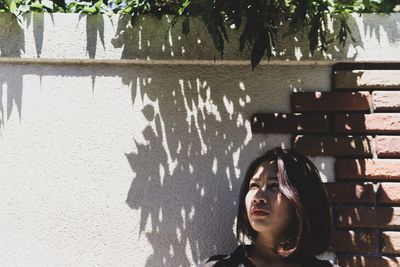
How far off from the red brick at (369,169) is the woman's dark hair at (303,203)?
0.89 ft

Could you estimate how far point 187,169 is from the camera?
2.66m

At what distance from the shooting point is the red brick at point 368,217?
255 cm

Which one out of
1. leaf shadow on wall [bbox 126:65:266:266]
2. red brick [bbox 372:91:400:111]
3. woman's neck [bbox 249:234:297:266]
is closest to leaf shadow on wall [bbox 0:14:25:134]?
leaf shadow on wall [bbox 126:65:266:266]

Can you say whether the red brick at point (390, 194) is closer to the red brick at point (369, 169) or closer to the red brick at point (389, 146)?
the red brick at point (369, 169)

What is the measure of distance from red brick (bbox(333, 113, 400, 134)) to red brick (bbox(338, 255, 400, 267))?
640 mm

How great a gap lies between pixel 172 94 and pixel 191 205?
60cm

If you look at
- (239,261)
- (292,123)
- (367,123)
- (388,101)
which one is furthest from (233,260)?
(388,101)

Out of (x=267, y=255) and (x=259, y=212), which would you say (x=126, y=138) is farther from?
(x=267, y=255)

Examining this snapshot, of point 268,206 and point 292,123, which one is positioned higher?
point 292,123

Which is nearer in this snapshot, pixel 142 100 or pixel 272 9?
pixel 272 9

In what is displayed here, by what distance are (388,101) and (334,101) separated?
0.28 m

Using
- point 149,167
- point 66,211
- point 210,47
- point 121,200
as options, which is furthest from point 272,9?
point 66,211

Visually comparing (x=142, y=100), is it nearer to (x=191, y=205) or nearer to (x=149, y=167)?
(x=149, y=167)

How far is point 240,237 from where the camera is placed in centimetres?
265
